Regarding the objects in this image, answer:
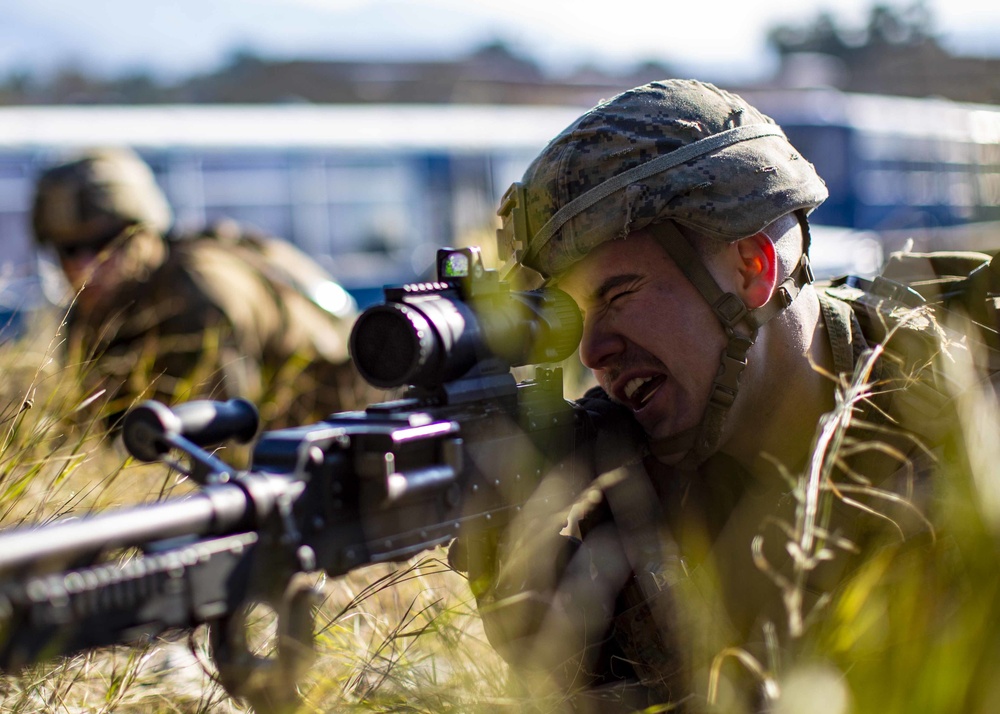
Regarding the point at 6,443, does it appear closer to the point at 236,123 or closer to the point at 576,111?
the point at 236,123

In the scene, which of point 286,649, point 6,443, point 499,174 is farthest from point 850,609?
point 499,174

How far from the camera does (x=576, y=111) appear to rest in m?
16.5

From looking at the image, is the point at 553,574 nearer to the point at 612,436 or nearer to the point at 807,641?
the point at 612,436

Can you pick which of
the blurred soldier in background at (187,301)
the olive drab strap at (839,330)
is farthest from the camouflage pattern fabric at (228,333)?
the olive drab strap at (839,330)

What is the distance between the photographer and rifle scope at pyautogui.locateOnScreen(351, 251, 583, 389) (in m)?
2.12

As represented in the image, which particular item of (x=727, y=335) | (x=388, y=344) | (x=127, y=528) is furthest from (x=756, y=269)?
(x=127, y=528)

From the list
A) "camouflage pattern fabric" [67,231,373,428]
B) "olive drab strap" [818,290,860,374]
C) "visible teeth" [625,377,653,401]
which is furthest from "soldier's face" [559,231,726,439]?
"camouflage pattern fabric" [67,231,373,428]

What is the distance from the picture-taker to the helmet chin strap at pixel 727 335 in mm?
2631

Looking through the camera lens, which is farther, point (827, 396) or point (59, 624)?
point (827, 396)

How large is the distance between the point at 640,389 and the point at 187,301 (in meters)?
3.70

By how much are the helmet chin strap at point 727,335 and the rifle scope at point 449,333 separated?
43cm

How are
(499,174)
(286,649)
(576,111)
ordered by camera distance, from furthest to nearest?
(576,111) < (499,174) < (286,649)

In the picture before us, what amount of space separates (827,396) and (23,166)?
406 inches

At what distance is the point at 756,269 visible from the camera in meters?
2.71
